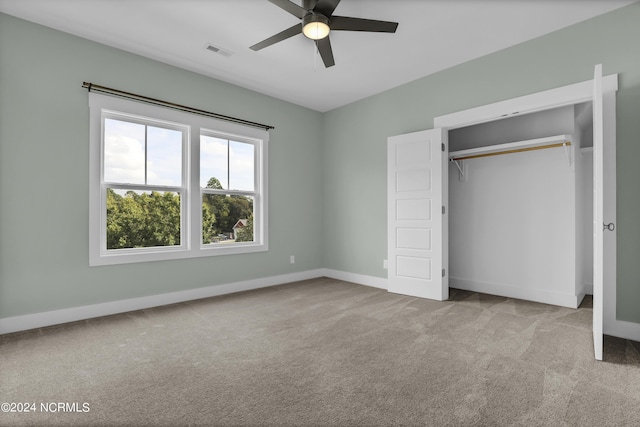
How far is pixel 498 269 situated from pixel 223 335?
11.8 ft

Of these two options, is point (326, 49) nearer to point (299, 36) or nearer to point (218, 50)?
point (299, 36)

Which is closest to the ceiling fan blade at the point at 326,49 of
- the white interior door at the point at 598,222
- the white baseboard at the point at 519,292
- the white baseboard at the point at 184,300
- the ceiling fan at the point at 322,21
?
the ceiling fan at the point at 322,21

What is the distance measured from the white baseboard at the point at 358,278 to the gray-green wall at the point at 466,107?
3.2 inches

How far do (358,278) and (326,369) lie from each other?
2.92 meters

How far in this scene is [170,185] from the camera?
397cm

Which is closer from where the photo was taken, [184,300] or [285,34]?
[285,34]

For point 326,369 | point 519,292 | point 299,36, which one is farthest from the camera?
point 519,292

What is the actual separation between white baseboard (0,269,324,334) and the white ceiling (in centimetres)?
280

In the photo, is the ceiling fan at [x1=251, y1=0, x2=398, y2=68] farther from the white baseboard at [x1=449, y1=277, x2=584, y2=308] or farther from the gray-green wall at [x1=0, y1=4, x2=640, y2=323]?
the white baseboard at [x1=449, y1=277, x2=584, y2=308]

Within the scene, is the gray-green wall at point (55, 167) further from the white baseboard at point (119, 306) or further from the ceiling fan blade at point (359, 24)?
the ceiling fan blade at point (359, 24)

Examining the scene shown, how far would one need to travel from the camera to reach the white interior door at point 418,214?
→ 403 centimetres

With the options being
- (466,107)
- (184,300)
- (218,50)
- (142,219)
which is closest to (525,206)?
(466,107)

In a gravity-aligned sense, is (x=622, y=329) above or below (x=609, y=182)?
below

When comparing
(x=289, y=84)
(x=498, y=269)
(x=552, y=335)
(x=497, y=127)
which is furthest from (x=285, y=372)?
(x=497, y=127)
